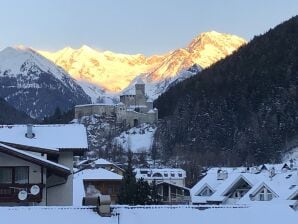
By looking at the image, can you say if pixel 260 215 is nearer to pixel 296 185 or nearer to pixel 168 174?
pixel 296 185

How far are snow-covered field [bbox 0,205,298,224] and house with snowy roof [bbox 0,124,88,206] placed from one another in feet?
19.3

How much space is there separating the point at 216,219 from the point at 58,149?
11184mm

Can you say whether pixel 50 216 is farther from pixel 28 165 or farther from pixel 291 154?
pixel 291 154

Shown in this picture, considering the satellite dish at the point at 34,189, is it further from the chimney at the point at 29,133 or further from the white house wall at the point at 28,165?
the chimney at the point at 29,133

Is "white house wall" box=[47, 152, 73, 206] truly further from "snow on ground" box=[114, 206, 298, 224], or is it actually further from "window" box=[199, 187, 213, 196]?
"window" box=[199, 187, 213, 196]

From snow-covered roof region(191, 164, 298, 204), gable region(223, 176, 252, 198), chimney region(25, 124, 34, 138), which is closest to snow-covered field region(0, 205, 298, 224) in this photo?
chimney region(25, 124, 34, 138)

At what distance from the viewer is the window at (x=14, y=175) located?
27436mm

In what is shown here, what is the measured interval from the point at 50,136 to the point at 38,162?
5477 mm

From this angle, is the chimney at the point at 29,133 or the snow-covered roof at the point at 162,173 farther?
the snow-covered roof at the point at 162,173

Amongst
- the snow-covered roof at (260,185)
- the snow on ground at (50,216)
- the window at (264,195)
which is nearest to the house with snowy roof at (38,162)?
the snow on ground at (50,216)

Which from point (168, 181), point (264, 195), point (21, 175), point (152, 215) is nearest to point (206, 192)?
point (264, 195)

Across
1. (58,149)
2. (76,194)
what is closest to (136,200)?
(76,194)

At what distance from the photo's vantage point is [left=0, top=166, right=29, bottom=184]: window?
90.0 ft

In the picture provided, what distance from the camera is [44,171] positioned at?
2762cm
